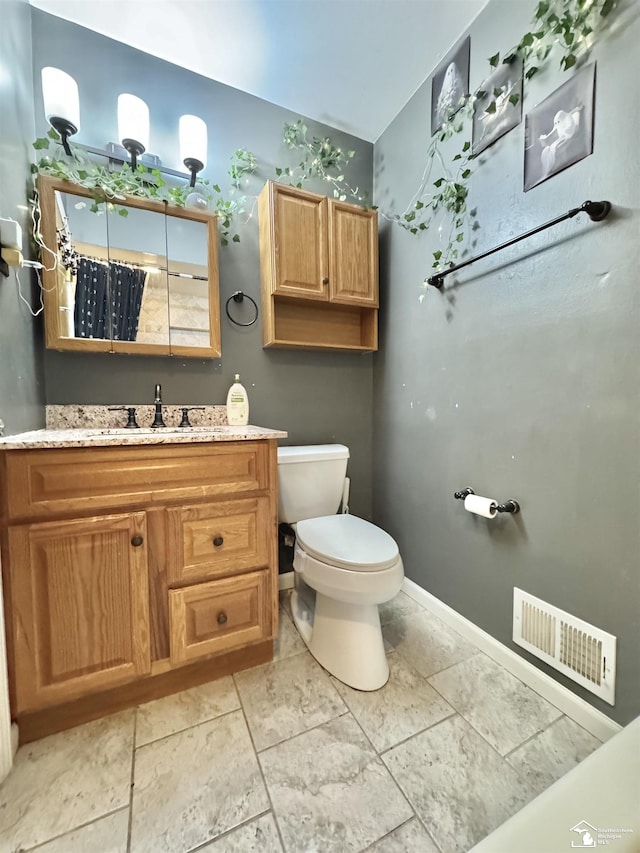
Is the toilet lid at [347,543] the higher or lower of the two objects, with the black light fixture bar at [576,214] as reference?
lower

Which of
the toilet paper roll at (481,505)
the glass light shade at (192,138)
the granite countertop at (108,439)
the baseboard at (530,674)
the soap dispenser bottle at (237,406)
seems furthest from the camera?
the soap dispenser bottle at (237,406)

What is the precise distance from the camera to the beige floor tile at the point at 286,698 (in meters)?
1.02

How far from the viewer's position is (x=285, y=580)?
1797 millimetres

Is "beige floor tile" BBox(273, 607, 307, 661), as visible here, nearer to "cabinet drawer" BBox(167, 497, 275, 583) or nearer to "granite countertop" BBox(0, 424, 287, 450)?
"cabinet drawer" BBox(167, 497, 275, 583)

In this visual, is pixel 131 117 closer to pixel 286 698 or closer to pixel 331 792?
pixel 286 698

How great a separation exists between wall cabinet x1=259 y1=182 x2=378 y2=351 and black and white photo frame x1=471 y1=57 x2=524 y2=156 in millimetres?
562

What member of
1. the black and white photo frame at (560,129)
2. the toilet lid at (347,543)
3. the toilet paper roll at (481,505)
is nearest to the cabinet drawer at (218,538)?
the toilet lid at (347,543)

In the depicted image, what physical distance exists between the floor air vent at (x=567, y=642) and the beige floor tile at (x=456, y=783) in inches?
13.8

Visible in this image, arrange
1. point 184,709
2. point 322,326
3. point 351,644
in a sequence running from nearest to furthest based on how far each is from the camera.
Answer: point 184,709
point 351,644
point 322,326

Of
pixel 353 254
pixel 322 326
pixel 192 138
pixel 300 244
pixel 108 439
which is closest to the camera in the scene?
pixel 108 439

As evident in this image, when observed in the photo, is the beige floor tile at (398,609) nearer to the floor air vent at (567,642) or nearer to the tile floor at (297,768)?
the tile floor at (297,768)

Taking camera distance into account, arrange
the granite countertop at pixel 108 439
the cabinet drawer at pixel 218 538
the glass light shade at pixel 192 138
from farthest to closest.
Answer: the glass light shade at pixel 192 138
the cabinet drawer at pixel 218 538
the granite countertop at pixel 108 439

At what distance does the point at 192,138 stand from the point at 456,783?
2.48 m

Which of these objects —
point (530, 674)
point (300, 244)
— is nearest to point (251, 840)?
point (530, 674)
